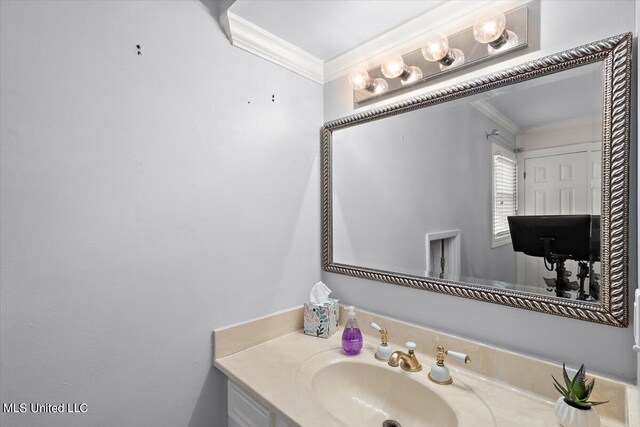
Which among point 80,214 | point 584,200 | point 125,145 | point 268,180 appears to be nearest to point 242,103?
point 268,180

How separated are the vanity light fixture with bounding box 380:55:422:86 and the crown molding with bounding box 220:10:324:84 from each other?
384mm

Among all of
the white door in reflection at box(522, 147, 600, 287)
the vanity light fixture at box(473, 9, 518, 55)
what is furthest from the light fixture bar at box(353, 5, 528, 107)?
the white door in reflection at box(522, 147, 600, 287)

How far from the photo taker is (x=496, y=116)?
1.03 m

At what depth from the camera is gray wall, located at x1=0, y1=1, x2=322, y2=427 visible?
0.78 m

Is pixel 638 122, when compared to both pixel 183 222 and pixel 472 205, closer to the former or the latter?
pixel 472 205

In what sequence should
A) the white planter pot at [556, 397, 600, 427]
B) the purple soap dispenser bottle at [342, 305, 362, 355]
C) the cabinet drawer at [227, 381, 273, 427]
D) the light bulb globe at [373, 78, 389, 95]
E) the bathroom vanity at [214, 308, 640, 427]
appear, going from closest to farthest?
the white planter pot at [556, 397, 600, 427], the bathroom vanity at [214, 308, 640, 427], the cabinet drawer at [227, 381, 273, 427], the purple soap dispenser bottle at [342, 305, 362, 355], the light bulb globe at [373, 78, 389, 95]

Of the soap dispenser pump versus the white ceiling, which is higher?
the white ceiling

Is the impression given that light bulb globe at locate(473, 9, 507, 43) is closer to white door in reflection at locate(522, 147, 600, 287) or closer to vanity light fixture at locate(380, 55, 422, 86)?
vanity light fixture at locate(380, 55, 422, 86)

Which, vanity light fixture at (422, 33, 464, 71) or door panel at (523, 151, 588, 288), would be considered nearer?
door panel at (523, 151, 588, 288)

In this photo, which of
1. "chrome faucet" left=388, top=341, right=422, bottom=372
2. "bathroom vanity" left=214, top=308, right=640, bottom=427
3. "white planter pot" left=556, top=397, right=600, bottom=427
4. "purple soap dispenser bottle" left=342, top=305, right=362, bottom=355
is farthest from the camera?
"purple soap dispenser bottle" left=342, top=305, right=362, bottom=355

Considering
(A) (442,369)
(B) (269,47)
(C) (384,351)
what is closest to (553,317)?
(A) (442,369)

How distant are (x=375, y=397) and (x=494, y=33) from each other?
128 centimetres

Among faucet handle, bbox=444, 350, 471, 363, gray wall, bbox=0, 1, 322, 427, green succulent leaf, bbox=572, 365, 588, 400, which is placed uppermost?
gray wall, bbox=0, 1, 322, 427

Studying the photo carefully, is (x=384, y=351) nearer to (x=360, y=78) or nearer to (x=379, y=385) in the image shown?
(x=379, y=385)
